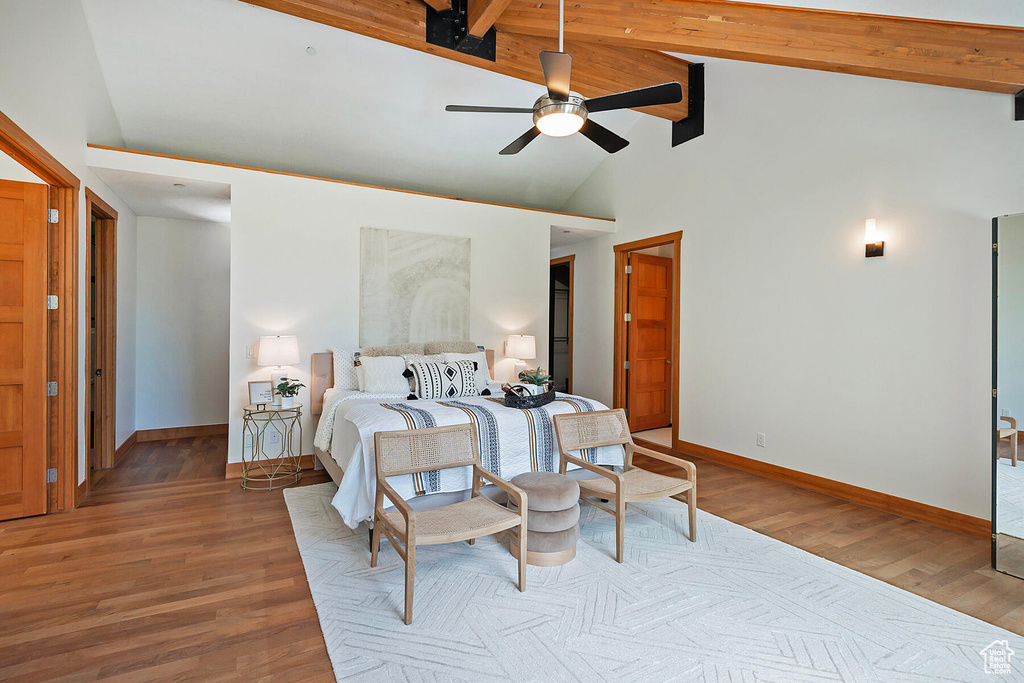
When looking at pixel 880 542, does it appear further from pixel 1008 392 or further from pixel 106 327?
pixel 106 327

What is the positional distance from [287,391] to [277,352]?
1.10ft

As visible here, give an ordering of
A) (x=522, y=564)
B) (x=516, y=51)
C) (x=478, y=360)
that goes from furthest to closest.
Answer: (x=478, y=360) → (x=516, y=51) → (x=522, y=564)

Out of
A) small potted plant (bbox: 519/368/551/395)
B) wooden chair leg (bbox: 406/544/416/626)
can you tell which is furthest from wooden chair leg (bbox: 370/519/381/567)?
small potted plant (bbox: 519/368/551/395)

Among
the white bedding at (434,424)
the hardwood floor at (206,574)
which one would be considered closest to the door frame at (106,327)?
the hardwood floor at (206,574)

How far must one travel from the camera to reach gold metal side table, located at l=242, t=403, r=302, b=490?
4225 millimetres

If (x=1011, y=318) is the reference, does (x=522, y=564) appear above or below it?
below

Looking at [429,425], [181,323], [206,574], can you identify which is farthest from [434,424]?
[181,323]

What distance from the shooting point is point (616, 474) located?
2.90 meters

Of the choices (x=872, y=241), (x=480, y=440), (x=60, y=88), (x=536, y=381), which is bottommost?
(x=480, y=440)

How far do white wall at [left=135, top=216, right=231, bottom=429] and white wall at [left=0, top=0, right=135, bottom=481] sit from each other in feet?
3.36

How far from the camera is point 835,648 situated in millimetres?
2104

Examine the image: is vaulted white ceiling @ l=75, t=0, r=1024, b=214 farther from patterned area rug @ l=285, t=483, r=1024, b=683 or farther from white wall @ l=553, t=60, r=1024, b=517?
patterned area rug @ l=285, t=483, r=1024, b=683

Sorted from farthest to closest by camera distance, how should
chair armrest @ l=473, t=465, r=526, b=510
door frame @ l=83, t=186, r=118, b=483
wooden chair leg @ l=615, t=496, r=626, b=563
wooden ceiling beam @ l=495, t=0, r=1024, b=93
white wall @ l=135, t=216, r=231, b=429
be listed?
white wall @ l=135, t=216, r=231, b=429
door frame @ l=83, t=186, r=118, b=483
wooden ceiling beam @ l=495, t=0, r=1024, b=93
wooden chair leg @ l=615, t=496, r=626, b=563
chair armrest @ l=473, t=465, r=526, b=510

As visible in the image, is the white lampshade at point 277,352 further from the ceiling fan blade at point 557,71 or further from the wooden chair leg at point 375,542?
the ceiling fan blade at point 557,71
